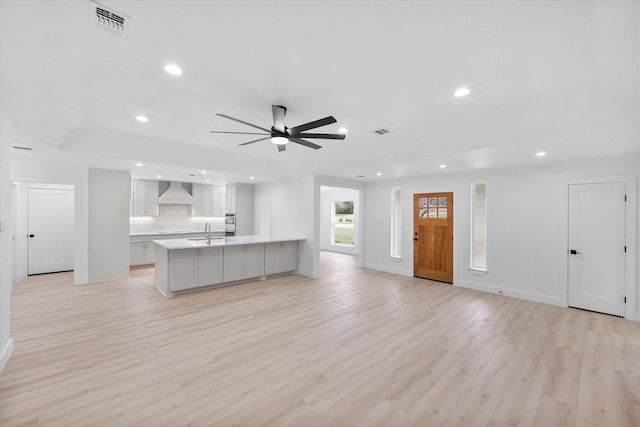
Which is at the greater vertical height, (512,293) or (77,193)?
(77,193)

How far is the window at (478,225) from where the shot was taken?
18.4 feet

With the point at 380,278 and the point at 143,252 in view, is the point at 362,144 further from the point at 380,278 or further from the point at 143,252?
the point at 143,252

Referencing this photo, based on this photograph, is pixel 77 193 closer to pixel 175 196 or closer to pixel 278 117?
pixel 175 196

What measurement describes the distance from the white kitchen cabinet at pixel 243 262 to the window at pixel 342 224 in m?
5.25

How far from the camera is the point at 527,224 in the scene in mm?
4988

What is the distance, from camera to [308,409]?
6.82 ft

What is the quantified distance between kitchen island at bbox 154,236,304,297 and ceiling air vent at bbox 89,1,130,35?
3584 mm

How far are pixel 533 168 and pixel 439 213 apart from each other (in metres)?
1.89

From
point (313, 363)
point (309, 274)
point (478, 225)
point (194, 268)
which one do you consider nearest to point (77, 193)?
point (194, 268)

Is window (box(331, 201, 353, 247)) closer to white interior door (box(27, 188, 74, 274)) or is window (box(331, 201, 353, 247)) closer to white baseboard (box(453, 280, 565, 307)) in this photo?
white baseboard (box(453, 280, 565, 307))

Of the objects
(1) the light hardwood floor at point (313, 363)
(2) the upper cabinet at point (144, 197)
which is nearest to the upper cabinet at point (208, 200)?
(2) the upper cabinet at point (144, 197)

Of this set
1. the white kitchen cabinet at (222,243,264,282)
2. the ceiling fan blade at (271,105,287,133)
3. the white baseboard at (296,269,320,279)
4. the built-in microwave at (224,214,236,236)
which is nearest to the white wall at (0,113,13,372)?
the ceiling fan blade at (271,105,287,133)

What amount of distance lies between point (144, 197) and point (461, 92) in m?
7.89

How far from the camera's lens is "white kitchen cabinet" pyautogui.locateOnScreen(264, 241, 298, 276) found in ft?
20.3
